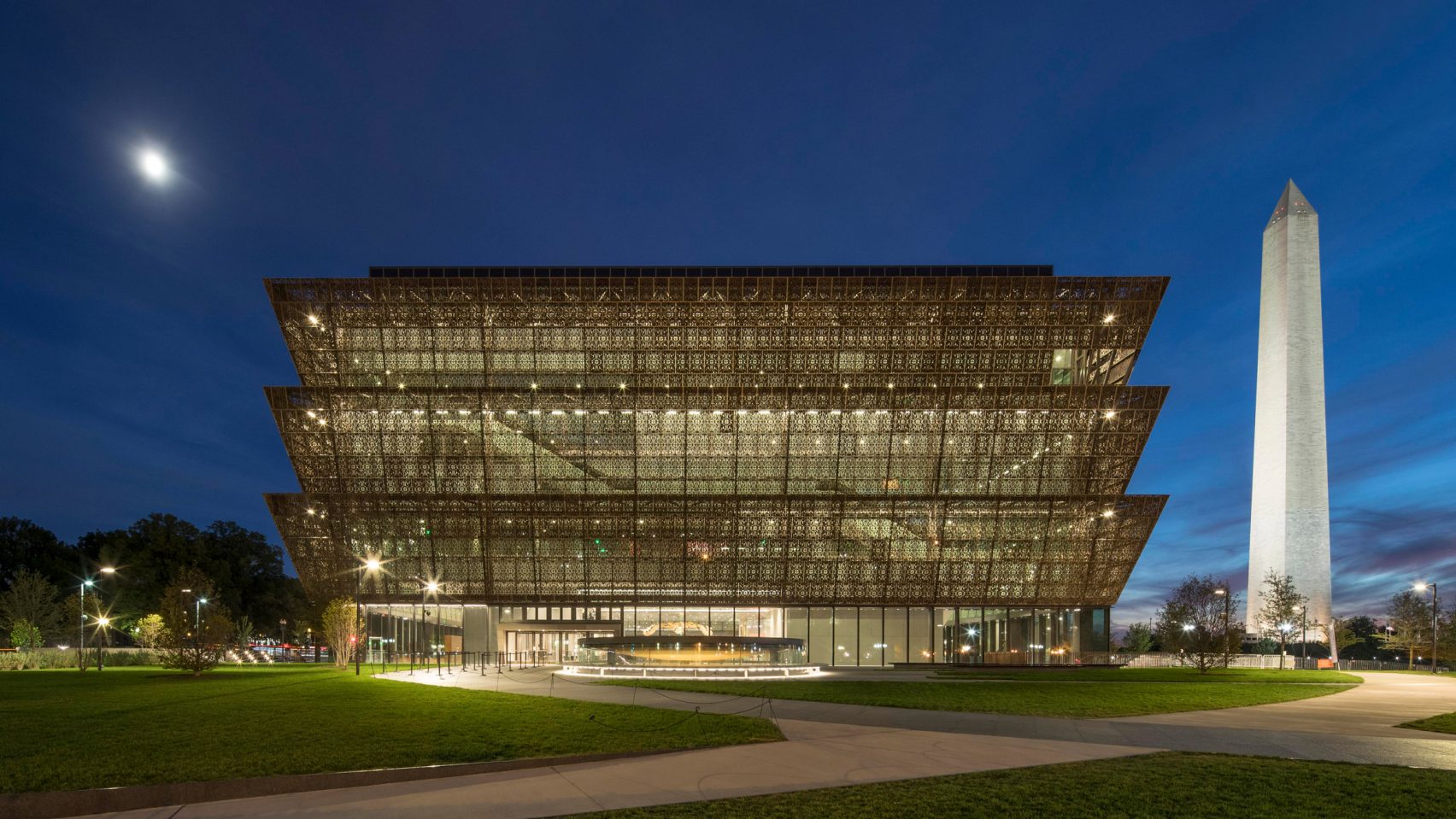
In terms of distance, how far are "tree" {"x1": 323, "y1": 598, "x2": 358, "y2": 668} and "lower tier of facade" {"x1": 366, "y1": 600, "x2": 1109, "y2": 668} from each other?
26.7ft

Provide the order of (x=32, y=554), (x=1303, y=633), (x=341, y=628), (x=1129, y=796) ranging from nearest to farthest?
(x=1129, y=796)
(x=341, y=628)
(x=1303, y=633)
(x=32, y=554)

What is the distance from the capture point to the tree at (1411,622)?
70.9 metres

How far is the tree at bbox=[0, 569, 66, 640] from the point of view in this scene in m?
63.8

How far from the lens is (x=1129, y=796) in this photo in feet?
38.6

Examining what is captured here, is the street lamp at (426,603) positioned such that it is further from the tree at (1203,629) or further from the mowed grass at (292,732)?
the tree at (1203,629)

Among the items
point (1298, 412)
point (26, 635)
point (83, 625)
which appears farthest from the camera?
point (1298, 412)

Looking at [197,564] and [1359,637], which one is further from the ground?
[197,564]

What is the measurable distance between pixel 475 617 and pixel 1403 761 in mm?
58830

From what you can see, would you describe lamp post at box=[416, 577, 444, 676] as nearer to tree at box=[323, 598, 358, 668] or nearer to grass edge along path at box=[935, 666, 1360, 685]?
tree at box=[323, 598, 358, 668]

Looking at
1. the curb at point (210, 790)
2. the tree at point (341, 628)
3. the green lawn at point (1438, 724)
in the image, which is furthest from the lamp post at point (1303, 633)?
the curb at point (210, 790)

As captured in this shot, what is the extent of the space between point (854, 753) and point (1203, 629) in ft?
133

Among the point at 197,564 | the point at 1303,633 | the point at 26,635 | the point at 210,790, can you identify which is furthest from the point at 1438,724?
the point at 197,564

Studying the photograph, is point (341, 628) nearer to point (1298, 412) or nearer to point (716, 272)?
point (716, 272)

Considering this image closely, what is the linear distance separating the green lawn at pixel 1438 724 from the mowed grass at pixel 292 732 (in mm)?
15243
